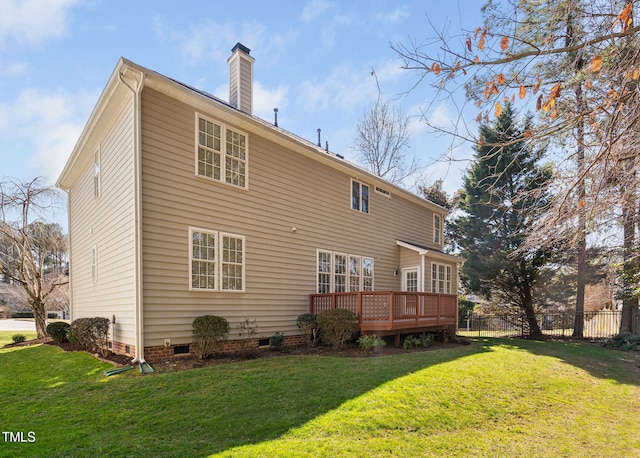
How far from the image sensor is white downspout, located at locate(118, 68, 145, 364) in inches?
276

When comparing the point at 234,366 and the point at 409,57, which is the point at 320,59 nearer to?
the point at 409,57

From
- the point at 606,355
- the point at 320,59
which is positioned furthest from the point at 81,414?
the point at 606,355

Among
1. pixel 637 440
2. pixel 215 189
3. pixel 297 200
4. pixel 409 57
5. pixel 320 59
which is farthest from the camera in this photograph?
pixel 297 200

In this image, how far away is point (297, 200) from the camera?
10539 millimetres

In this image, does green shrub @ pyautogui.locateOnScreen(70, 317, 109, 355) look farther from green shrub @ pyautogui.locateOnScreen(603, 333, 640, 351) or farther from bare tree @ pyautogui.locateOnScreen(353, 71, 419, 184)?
bare tree @ pyautogui.locateOnScreen(353, 71, 419, 184)

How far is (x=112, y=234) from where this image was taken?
28.7ft

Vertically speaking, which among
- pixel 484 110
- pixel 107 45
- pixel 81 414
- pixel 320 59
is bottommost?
pixel 81 414

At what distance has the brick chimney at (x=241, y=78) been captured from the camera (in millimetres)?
11242

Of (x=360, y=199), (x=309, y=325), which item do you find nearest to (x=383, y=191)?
(x=360, y=199)

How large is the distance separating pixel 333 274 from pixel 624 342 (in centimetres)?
1144

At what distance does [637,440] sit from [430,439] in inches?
112

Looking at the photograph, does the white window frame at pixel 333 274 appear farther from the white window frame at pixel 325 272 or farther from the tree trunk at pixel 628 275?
the tree trunk at pixel 628 275

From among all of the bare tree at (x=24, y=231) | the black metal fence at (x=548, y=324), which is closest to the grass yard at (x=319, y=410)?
the bare tree at (x=24, y=231)

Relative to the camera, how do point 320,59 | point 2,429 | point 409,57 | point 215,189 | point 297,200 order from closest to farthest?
point 409,57 → point 2,429 → point 320,59 → point 215,189 → point 297,200
